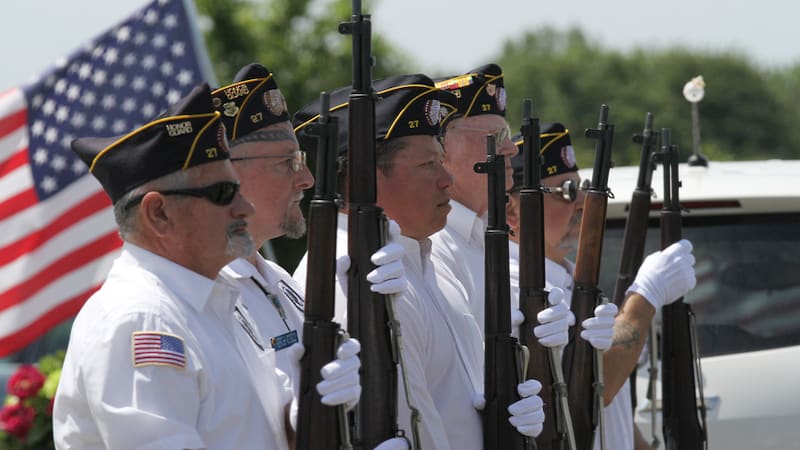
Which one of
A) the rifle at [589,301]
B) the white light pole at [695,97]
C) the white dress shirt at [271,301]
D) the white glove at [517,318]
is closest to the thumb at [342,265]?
the white dress shirt at [271,301]

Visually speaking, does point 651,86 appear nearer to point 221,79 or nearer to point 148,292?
point 221,79

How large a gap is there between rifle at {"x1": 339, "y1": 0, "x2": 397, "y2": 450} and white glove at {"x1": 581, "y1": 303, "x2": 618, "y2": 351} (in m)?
1.57

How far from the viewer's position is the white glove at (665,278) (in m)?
5.64

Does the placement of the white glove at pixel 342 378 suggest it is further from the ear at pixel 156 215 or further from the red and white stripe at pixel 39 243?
the red and white stripe at pixel 39 243

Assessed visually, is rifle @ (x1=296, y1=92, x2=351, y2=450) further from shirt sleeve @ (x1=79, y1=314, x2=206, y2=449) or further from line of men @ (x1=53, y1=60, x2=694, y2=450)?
shirt sleeve @ (x1=79, y1=314, x2=206, y2=449)

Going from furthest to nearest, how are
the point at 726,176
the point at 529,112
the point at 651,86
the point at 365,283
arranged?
the point at 651,86 → the point at 726,176 → the point at 529,112 → the point at 365,283

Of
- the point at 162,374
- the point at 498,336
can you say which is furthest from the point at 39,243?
the point at 162,374

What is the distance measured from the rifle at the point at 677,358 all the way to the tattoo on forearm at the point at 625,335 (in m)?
0.37

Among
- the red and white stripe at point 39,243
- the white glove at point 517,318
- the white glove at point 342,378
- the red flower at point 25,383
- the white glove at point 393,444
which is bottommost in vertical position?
the red flower at point 25,383

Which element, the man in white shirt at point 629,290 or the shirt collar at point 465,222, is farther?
the man in white shirt at point 629,290

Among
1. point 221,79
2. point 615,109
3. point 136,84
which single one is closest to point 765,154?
point 615,109

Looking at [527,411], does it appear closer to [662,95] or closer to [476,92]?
[476,92]

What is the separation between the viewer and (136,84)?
31.8 feet

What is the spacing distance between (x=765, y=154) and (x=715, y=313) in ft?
170
